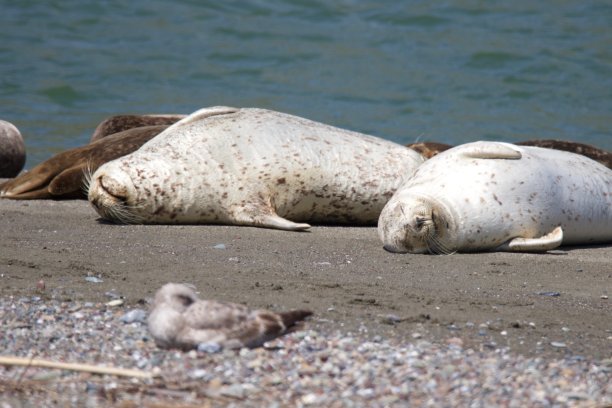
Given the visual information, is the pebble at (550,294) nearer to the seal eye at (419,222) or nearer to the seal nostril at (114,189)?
the seal eye at (419,222)

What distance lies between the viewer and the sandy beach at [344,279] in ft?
13.7

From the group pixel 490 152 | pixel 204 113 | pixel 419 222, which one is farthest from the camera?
pixel 204 113

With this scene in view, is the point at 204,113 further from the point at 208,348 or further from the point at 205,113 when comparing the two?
the point at 208,348

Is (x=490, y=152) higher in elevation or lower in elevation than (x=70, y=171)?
higher

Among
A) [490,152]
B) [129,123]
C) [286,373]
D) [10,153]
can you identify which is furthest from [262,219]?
[10,153]

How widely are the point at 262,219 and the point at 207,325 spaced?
3389mm

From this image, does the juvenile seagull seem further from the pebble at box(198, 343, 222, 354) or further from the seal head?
the seal head

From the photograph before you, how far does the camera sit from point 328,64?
66.7ft

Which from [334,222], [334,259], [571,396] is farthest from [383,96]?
[571,396]

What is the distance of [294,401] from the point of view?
327cm

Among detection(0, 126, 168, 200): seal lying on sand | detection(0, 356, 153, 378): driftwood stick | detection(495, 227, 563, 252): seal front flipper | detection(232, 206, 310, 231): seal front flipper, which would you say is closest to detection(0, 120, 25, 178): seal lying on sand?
detection(0, 126, 168, 200): seal lying on sand

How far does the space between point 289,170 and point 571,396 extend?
4182 millimetres

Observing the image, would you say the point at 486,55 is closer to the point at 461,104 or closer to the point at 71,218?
the point at 461,104

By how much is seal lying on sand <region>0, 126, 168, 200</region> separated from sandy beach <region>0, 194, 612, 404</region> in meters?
0.92
